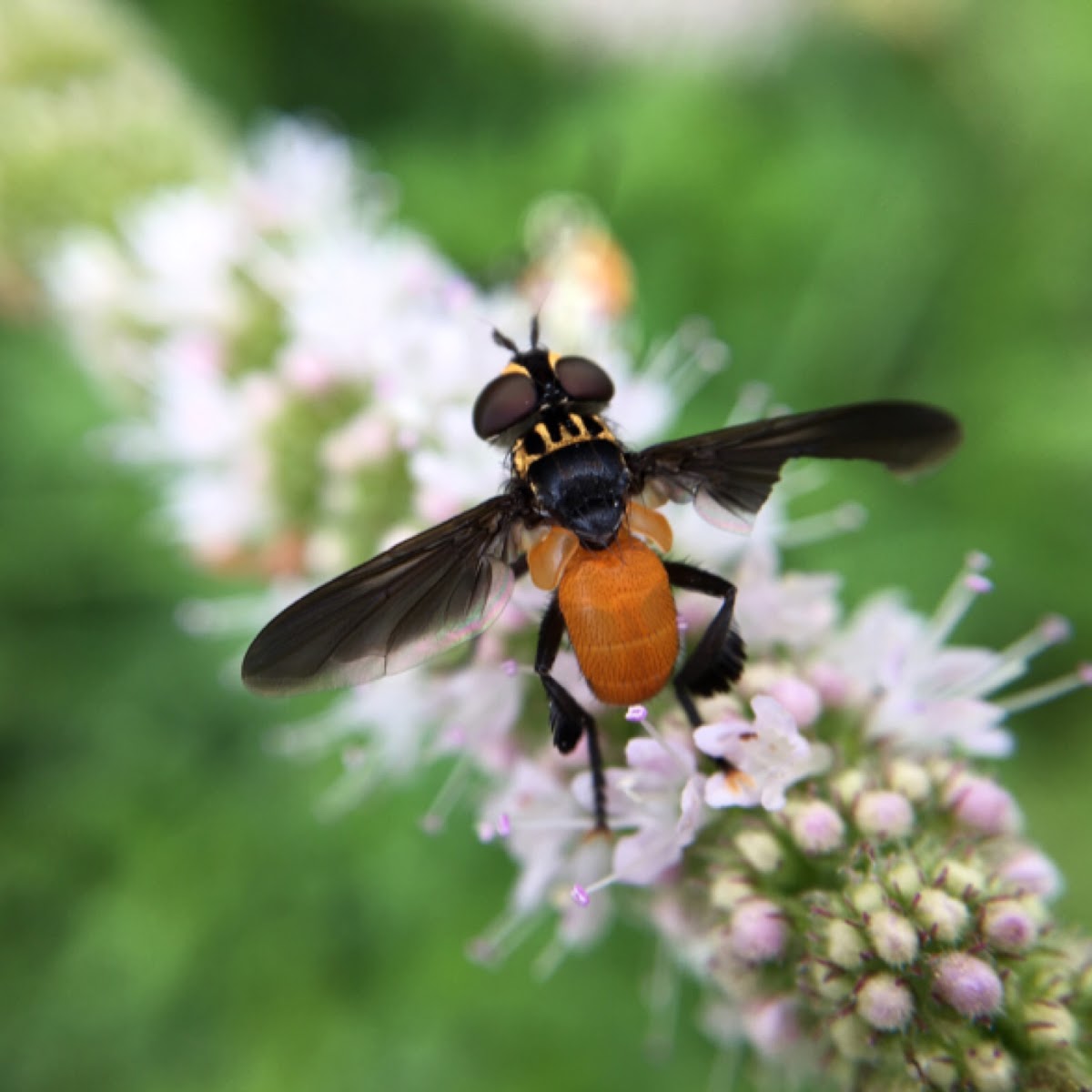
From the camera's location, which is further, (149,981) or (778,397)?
(778,397)

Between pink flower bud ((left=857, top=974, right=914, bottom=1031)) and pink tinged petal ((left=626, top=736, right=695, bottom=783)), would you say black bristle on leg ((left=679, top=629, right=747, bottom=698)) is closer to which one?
pink tinged petal ((left=626, top=736, right=695, bottom=783))

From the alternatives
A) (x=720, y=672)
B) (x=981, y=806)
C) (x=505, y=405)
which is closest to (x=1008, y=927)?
(x=981, y=806)

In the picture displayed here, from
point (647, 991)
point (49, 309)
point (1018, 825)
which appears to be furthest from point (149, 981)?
point (1018, 825)

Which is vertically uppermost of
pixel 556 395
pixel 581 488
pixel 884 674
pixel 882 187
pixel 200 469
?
pixel 882 187

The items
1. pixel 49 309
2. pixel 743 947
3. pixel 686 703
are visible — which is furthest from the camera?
pixel 49 309

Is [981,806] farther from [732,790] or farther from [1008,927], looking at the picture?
[732,790]

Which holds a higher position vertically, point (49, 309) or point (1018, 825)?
point (49, 309)

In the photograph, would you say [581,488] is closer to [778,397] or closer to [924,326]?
[778,397]

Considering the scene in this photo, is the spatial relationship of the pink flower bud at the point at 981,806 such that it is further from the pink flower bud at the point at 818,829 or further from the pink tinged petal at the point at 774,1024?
the pink tinged petal at the point at 774,1024
